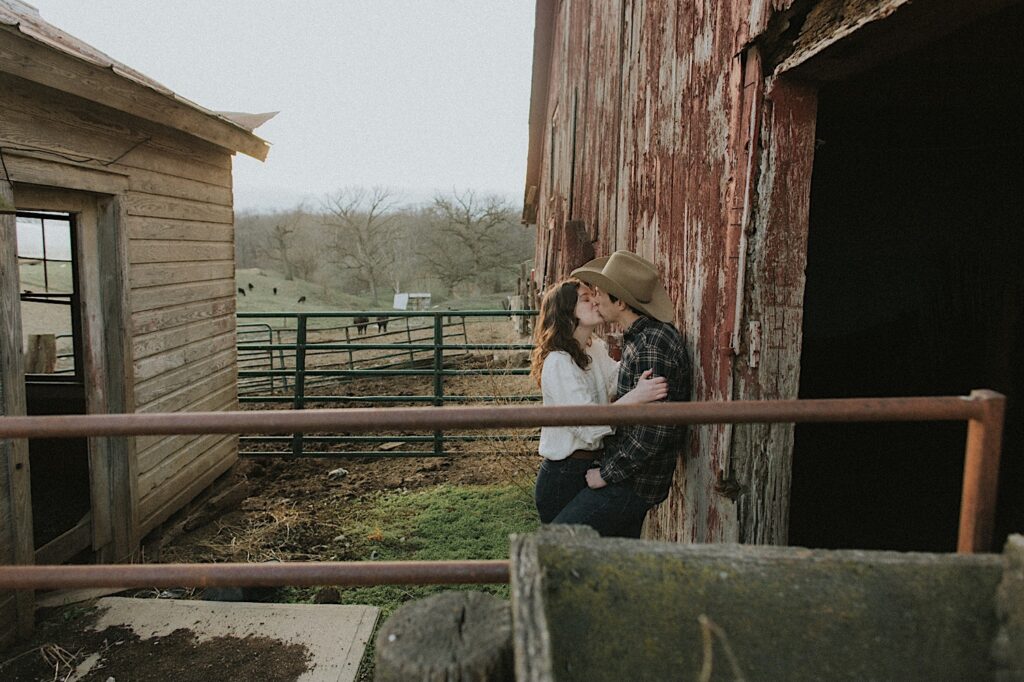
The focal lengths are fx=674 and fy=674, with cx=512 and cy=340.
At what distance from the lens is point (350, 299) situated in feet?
147

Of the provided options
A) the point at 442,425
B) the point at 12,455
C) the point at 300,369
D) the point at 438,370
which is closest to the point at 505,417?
the point at 442,425

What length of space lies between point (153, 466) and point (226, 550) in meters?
0.82

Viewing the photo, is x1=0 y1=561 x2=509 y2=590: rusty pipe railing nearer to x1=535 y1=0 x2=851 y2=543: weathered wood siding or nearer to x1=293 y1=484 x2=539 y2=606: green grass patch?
x1=535 y1=0 x2=851 y2=543: weathered wood siding

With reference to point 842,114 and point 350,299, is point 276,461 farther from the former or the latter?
point 350,299

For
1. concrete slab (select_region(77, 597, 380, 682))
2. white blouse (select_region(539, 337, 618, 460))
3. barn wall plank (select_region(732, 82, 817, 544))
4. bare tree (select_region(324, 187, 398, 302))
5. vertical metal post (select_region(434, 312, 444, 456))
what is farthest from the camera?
bare tree (select_region(324, 187, 398, 302))

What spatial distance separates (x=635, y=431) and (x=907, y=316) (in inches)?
106

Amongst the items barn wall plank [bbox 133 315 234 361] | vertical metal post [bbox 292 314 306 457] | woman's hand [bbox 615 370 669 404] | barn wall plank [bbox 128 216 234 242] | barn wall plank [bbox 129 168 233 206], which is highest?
barn wall plank [bbox 129 168 233 206]

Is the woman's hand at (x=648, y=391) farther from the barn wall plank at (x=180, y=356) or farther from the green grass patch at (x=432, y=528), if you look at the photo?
the barn wall plank at (x=180, y=356)

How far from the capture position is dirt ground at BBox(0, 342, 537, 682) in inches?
129

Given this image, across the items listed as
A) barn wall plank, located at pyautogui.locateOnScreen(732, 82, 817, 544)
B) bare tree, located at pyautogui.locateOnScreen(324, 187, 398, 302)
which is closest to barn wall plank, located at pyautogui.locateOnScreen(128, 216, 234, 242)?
barn wall plank, located at pyautogui.locateOnScreen(732, 82, 817, 544)

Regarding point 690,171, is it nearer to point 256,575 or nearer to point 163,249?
point 256,575

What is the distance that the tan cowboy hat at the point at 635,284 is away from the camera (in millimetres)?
2664

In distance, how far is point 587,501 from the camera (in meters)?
2.70

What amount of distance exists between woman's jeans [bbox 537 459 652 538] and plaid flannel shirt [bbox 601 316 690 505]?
6 cm
